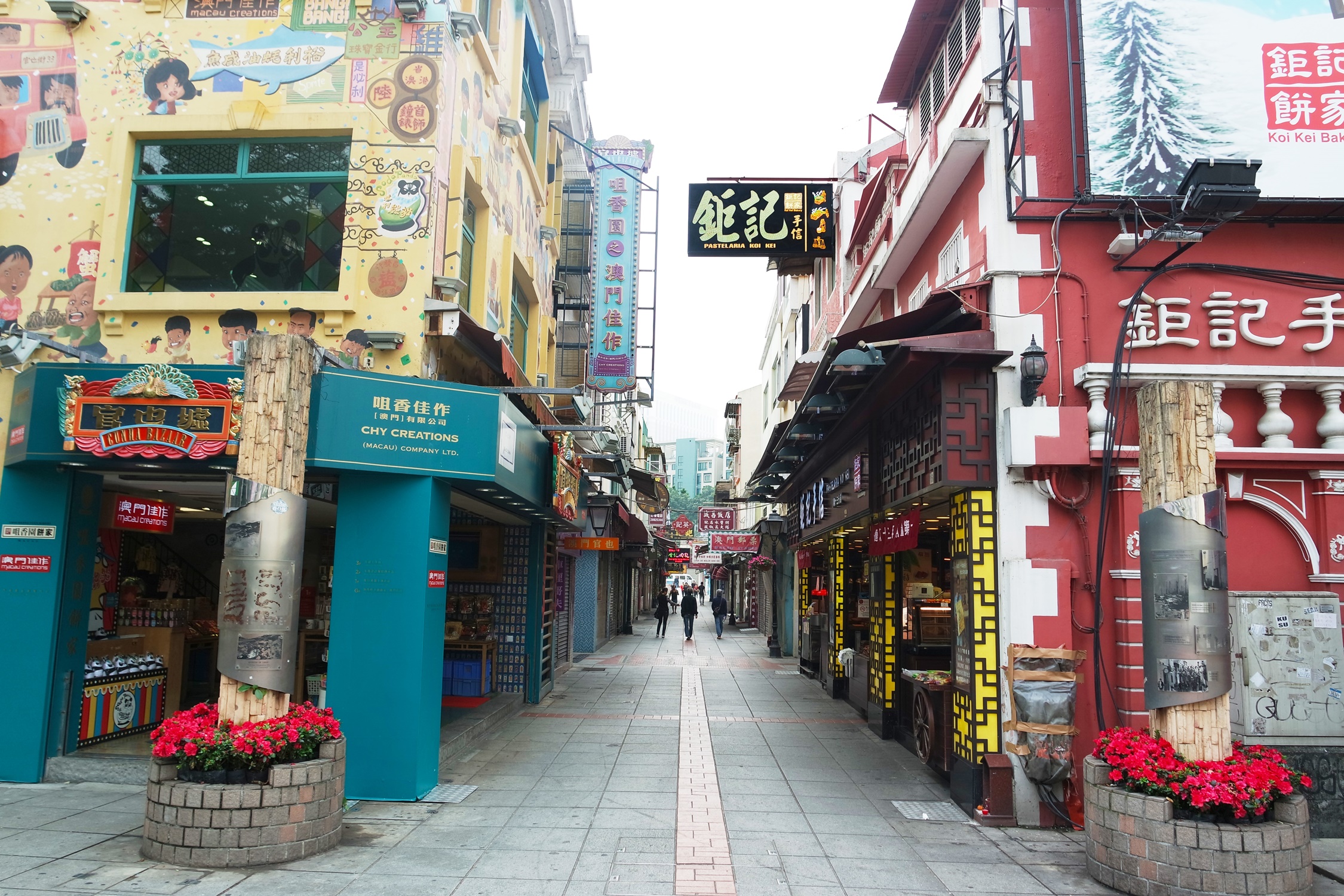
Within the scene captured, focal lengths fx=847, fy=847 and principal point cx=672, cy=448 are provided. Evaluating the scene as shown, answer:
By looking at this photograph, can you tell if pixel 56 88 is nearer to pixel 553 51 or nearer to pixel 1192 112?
pixel 553 51

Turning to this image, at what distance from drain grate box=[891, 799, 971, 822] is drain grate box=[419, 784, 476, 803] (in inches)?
Answer: 164

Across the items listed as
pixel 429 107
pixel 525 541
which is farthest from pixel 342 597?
pixel 525 541

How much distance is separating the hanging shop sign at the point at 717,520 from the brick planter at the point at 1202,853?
22.0 meters

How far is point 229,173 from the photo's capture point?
9352 millimetres

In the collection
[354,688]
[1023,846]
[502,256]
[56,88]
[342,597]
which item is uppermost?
[56,88]

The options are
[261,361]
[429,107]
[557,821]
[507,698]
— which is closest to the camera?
[261,361]

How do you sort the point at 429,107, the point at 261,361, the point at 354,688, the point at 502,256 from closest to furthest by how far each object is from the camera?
the point at 261,361
the point at 354,688
the point at 429,107
the point at 502,256

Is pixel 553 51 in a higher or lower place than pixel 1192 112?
higher

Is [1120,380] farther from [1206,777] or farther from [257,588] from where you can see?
[257,588]

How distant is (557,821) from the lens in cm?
736

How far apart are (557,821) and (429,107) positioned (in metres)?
7.18

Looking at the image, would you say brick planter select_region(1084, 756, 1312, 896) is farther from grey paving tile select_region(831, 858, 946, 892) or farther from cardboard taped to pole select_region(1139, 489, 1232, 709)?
grey paving tile select_region(831, 858, 946, 892)

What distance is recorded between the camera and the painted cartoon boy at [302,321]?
8.64 meters

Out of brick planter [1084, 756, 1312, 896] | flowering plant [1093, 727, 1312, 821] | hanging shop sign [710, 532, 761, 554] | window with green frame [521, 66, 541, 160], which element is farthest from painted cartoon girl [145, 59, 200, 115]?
hanging shop sign [710, 532, 761, 554]
